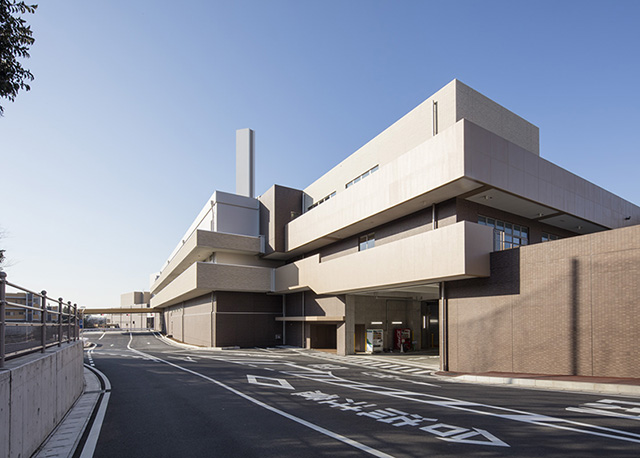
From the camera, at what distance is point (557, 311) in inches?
626

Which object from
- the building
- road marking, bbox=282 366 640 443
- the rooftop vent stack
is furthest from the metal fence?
the building

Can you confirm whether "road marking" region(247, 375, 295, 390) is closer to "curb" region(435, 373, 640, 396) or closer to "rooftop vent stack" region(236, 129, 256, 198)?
"curb" region(435, 373, 640, 396)

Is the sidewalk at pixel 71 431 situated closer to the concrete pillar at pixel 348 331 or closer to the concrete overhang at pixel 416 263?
the concrete overhang at pixel 416 263

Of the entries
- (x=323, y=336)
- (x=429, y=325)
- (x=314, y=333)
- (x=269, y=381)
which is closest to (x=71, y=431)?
(x=269, y=381)

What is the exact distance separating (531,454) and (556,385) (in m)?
8.60

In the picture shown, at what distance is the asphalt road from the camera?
276 inches

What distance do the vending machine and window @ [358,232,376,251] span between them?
598 centimetres

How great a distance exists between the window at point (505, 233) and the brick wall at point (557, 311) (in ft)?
13.2

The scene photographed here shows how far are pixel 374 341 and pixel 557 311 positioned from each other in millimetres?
14917

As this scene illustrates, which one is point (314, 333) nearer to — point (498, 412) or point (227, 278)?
point (227, 278)

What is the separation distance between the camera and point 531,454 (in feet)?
21.5

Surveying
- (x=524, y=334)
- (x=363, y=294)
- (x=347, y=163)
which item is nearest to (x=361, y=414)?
(x=524, y=334)

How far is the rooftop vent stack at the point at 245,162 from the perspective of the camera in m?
51.1

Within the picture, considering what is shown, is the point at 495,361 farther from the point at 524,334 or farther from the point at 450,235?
the point at 450,235
